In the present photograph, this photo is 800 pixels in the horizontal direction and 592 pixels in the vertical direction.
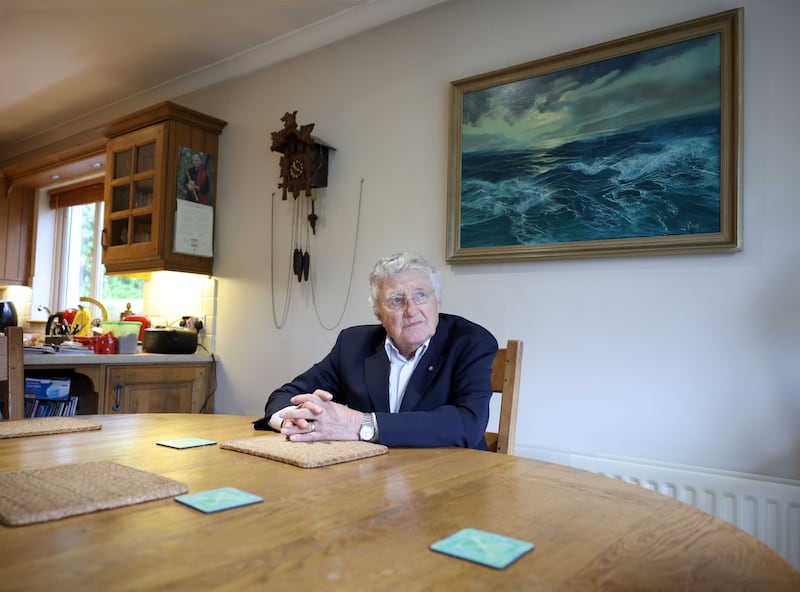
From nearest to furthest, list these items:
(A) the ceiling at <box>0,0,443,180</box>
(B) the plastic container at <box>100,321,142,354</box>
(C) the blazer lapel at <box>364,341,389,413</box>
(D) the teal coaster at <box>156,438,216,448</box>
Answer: (D) the teal coaster at <box>156,438,216,448</box> < (C) the blazer lapel at <box>364,341,389,413</box> < (A) the ceiling at <box>0,0,443,180</box> < (B) the plastic container at <box>100,321,142,354</box>

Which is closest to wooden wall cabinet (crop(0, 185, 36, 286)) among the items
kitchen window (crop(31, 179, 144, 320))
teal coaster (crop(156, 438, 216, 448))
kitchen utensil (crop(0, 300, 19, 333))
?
kitchen window (crop(31, 179, 144, 320))

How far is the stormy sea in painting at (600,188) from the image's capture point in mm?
1943

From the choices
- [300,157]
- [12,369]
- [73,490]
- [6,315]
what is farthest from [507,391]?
[6,315]

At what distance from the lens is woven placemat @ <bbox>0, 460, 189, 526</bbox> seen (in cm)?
72

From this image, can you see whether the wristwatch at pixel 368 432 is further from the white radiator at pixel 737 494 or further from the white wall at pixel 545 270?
the white wall at pixel 545 270

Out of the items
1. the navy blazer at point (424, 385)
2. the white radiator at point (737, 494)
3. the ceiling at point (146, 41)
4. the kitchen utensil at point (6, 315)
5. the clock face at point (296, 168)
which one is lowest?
the white radiator at point (737, 494)

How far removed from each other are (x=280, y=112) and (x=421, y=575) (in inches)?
119

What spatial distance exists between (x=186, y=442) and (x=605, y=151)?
168cm

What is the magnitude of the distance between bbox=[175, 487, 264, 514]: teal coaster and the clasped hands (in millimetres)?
390

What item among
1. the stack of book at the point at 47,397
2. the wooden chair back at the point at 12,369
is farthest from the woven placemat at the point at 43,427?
the stack of book at the point at 47,397

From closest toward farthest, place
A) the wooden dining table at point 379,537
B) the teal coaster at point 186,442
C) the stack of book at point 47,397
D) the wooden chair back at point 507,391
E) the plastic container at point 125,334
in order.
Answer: the wooden dining table at point 379,537, the teal coaster at point 186,442, the wooden chair back at point 507,391, the stack of book at point 47,397, the plastic container at point 125,334

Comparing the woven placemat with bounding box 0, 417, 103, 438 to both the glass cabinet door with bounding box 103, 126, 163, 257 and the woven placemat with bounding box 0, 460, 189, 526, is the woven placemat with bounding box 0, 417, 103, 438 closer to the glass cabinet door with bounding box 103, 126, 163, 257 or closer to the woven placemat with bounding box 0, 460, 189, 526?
the woven placemat with bounding box 0, 460, 189, 526

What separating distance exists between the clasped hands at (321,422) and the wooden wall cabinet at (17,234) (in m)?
4.77

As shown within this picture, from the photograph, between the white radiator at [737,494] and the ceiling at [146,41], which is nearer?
the white radiator at [737,494]
